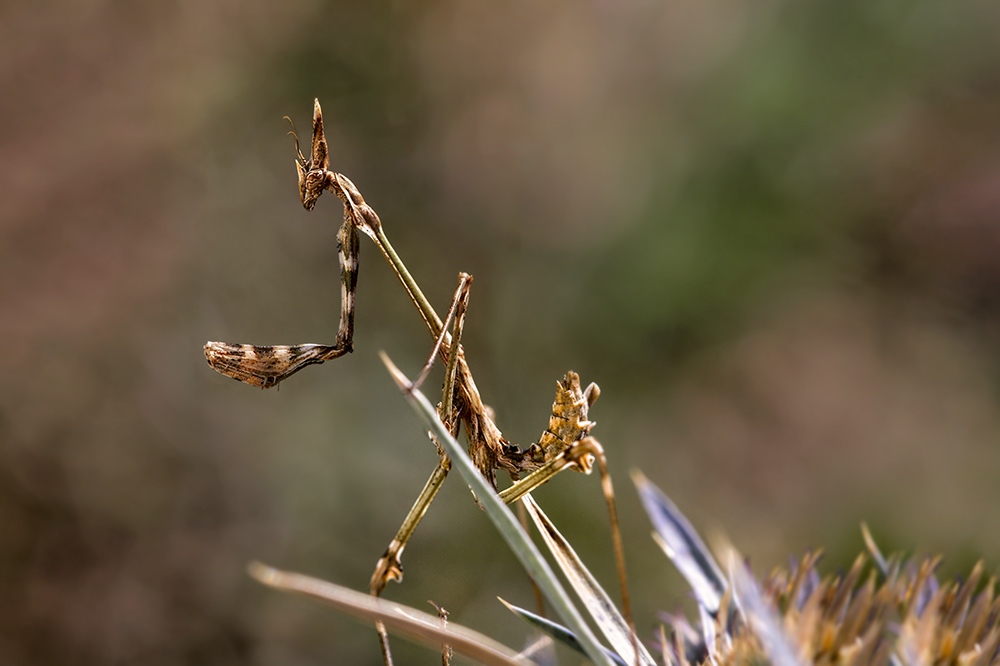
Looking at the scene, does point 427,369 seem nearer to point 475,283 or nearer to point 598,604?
point 598,604

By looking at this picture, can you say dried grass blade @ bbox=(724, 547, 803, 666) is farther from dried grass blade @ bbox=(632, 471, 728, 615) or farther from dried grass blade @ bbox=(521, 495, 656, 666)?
dried grass blade @ bbox=(632, 471, 728, 615)

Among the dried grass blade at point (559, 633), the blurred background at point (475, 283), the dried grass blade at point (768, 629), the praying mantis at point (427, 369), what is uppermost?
the blurred background at point (475, 283)

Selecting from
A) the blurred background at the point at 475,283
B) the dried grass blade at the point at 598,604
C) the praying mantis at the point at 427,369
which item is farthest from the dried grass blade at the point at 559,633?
the blurred background at the point at 475,283

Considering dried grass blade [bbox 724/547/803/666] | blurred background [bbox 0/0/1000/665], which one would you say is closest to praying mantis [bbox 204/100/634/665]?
dried grass blade [bbox 724/547/803/666]

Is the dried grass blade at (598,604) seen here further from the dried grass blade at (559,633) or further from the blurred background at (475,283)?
the blurred background at (475,283)

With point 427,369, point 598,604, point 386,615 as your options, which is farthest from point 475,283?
point 386,615
